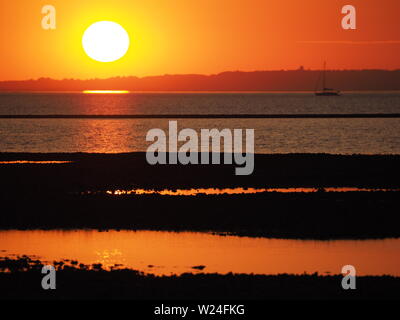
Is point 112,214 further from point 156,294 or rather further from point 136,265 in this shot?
point 156,294

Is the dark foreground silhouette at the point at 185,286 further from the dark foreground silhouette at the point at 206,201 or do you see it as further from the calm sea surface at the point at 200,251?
the dark foreground silhouette at the point at 206,201

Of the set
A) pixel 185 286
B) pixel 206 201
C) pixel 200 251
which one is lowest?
pixel 185 286

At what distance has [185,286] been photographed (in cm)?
2058

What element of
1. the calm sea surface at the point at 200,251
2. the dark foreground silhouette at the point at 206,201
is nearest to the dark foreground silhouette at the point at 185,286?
the calm sea surface at the point at 200,251

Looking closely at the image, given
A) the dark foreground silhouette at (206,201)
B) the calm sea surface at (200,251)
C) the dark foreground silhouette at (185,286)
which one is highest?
the dark foreground silhouette at (206,201)

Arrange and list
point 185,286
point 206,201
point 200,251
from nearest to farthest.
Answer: point 185,286, point 200,251, point 206,201

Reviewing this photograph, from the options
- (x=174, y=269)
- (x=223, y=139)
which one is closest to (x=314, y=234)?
(x=174, y=269)

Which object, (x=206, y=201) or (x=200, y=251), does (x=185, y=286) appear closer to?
(x=200, y=251)

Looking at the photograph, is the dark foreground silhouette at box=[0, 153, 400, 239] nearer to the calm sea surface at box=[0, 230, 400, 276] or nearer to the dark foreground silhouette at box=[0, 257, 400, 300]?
the calm sea surface at box=[0, 230, 400, 276]

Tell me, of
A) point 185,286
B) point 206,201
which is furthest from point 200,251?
point 206,201

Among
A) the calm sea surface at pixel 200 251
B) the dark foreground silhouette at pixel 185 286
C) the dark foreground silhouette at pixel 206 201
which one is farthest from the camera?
the dark foreground silhouette at pixel 206 201

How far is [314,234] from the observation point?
2911cm

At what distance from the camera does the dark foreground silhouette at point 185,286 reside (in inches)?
778

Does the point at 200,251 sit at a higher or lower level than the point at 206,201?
lower
